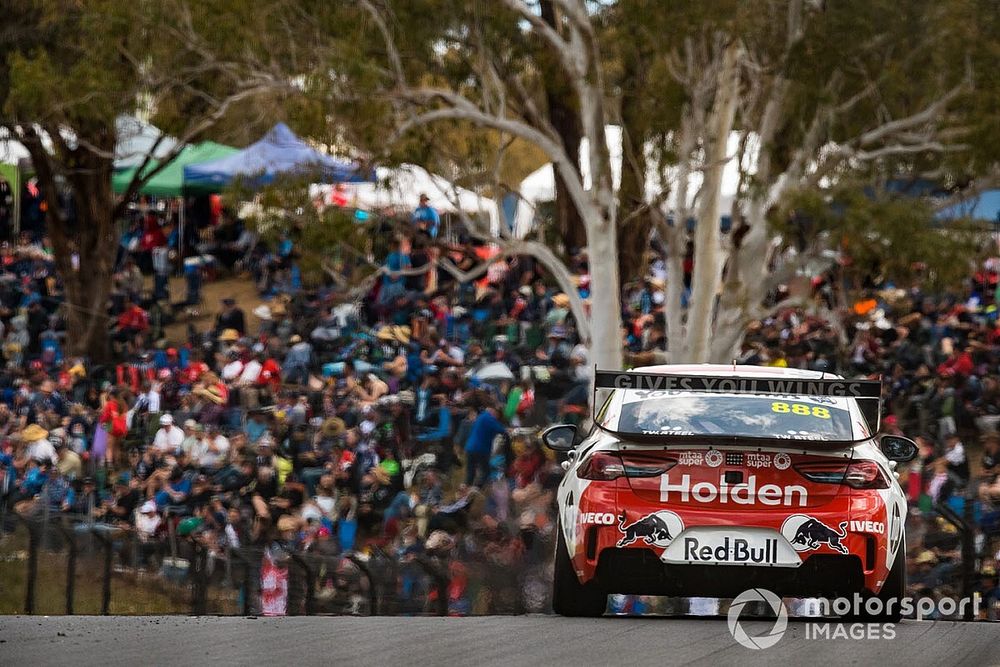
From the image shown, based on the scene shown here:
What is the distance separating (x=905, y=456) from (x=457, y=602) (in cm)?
394

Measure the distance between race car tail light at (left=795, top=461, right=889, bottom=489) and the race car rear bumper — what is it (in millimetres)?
361

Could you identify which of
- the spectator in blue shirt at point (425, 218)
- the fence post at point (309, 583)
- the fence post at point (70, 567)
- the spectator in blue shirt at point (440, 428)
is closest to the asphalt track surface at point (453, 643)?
the fence post at point (309, 583)

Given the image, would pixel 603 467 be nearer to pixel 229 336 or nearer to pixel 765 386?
pixel 765 386

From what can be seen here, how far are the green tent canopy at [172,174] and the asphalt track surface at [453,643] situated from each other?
2690 cm

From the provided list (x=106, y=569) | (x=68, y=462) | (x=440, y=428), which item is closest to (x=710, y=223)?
(x=440, y=428)

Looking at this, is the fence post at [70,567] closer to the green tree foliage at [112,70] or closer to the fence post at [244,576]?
the fence post at [244,576]

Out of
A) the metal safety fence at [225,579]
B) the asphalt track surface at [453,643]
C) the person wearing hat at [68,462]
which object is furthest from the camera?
the person wearing hat at [68,462]

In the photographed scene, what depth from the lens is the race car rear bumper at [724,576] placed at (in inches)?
305

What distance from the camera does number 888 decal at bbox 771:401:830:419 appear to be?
815cm

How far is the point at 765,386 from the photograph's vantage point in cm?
827

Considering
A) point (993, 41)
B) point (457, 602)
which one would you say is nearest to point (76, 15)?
point (993, 41)

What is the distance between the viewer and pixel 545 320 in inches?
1025

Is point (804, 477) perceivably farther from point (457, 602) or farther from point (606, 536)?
point (457, 602)

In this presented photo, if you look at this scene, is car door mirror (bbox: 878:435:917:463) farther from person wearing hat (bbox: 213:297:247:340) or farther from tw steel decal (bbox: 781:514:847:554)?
person wearing hat (bbox: 213:297:247:340)
